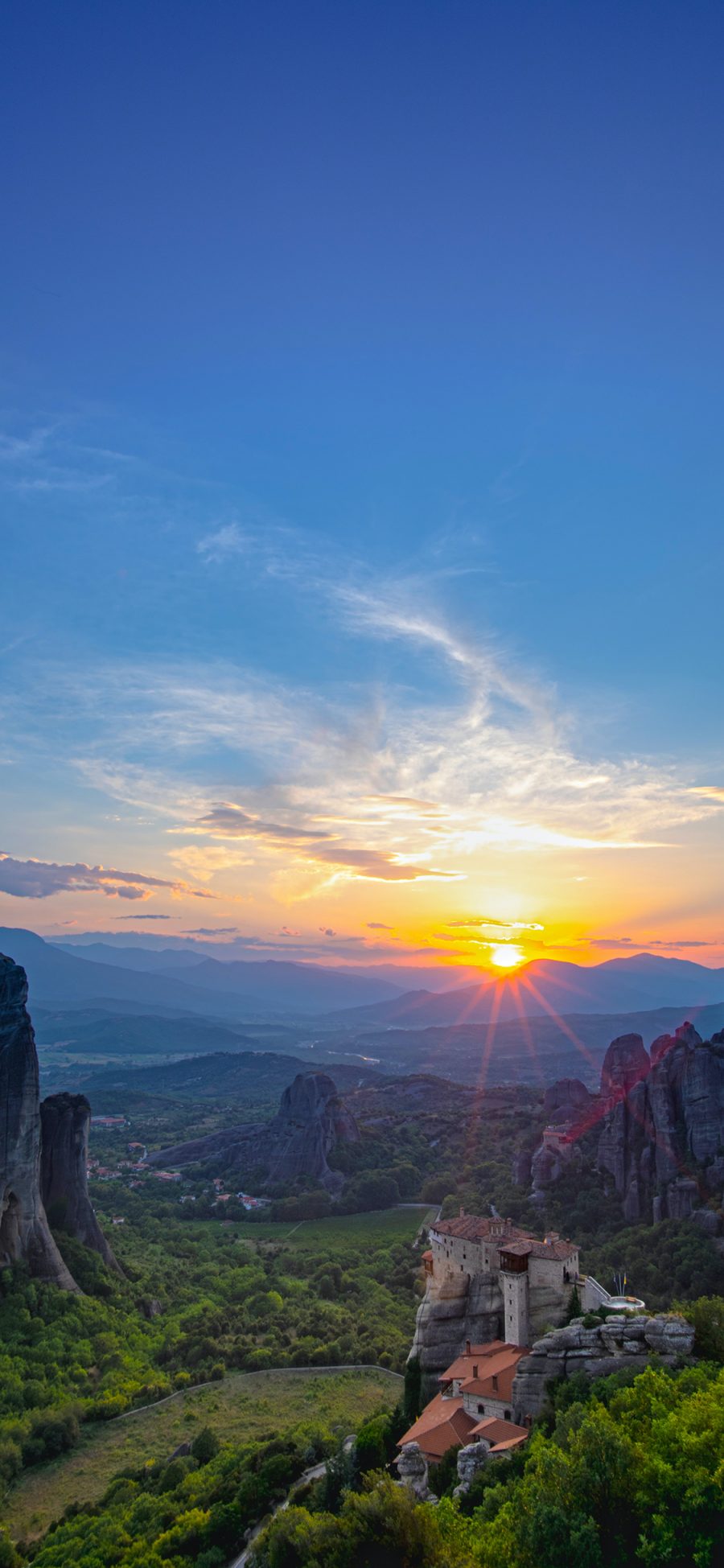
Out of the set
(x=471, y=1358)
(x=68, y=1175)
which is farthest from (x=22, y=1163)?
(x=471, y=1358)

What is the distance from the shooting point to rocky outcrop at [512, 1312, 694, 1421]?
32.2 m

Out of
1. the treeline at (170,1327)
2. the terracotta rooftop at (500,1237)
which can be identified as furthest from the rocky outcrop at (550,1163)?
the terracotta rooftop at (500,1237)

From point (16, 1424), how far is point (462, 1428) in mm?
24102

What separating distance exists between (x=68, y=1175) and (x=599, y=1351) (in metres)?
43.6

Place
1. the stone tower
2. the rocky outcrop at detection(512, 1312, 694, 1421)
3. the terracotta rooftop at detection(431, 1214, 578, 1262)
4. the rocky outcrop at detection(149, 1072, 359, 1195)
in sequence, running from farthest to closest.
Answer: the rocky outcrop at detection(149, 1072, 359, 1195)
the terracotta rooftop at detection(431, 1214, 578, 1262)
the stone tower
the rocky outcrop at detection(512, 1312, 694, 1421)

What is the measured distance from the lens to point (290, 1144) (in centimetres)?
12188

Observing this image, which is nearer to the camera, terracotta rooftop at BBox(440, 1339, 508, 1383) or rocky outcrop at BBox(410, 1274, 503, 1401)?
terracotta rooftop at BBox(440, 1339, 508, 1383)

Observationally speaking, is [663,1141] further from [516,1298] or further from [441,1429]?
[441,1429]

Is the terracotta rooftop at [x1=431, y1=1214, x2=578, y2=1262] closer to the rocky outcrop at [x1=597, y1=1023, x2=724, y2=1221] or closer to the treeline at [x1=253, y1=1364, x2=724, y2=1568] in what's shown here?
the treeline at [x1=253, y1=1364, x2=724, y2=1568]

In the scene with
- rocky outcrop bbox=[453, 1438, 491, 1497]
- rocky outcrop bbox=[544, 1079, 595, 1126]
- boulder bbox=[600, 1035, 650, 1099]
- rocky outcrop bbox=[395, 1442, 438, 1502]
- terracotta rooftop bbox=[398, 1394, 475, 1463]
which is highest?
boulder bbox=[600, 1035, 650, 1099]

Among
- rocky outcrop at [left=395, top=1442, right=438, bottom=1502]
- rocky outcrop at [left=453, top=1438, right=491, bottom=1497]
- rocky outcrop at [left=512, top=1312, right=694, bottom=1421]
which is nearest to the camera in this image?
rocky outcrop at [left=453, top=1438, right=491, bottom=1497]

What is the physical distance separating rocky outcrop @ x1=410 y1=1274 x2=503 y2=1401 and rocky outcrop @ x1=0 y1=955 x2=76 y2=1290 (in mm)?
27358

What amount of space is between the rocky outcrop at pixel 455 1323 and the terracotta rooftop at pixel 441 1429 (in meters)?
3.03

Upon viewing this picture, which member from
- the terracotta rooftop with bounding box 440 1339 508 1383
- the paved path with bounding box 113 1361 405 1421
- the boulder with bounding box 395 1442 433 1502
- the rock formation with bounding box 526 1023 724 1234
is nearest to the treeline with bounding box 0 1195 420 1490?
the paved path with bounding box 113 1361 405 1421
